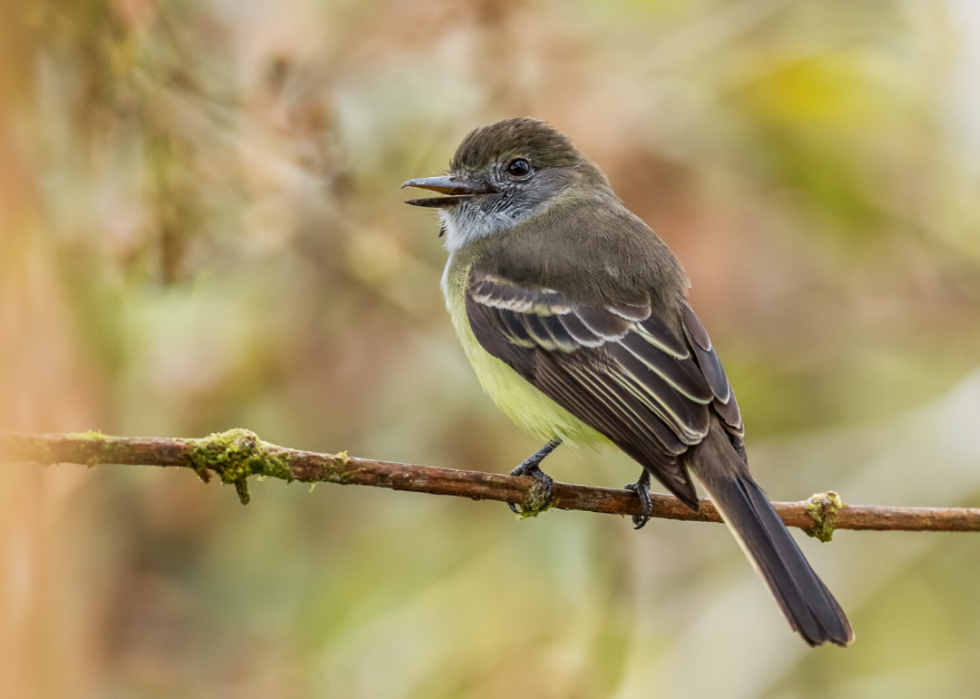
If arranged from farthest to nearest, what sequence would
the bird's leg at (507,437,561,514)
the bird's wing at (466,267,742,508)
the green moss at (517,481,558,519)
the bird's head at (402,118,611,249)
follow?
the bird's head at (402,118,611,249) < the bird's leg at (507,437,561,514) < the bird's wing at (466,267,742,508) < the green moss at (517,481,558,519)

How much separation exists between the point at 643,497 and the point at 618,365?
43cm

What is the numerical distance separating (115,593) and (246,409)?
3.10 feet

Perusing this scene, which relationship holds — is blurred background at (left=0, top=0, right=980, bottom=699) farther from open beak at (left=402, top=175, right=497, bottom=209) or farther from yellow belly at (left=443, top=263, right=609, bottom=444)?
yellow belly at (left=443, top=263, right=609, bottom=444)

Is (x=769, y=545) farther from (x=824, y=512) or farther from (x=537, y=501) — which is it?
(x=537, y=501)

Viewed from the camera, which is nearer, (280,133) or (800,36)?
(280,133)

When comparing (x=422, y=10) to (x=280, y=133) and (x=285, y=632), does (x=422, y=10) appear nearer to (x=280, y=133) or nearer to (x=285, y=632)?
(x=280, y=133)

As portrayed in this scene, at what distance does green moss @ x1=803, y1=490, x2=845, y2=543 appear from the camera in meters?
2.88

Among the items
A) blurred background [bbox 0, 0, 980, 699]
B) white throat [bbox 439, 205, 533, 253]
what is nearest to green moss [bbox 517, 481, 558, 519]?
blurred background [bbox 0, 0, 980, 699]

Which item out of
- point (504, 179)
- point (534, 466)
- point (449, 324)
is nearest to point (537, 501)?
point (534, 466)

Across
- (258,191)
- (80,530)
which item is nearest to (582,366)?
(258,191)

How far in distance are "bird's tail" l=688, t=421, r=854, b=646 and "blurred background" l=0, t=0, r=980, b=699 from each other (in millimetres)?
1105

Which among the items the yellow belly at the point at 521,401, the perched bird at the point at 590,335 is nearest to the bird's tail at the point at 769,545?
the perched bird at the point at 590,335

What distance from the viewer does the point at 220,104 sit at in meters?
4.15

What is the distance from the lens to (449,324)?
475 centimetres
